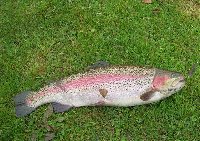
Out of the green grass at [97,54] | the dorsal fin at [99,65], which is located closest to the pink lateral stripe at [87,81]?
the dorsal fin at [99,65]

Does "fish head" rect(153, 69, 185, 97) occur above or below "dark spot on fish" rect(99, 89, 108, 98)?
above

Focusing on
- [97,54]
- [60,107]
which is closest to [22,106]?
[60,107]

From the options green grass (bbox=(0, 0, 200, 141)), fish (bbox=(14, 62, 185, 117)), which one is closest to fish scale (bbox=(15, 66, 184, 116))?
fish (bbox=(14, 62, 185, 117))

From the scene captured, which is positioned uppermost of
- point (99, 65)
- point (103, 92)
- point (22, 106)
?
point (99, 65)

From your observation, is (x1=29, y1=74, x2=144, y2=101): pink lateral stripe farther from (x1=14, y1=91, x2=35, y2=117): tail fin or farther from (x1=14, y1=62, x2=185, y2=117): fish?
(x1=14, y1=91, x2=35, y2=117): tail fin

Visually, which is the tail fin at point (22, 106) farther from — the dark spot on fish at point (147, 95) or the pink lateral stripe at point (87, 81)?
the dark spot on fish at point (147, 95)

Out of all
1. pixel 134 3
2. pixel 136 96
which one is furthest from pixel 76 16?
pixel 136 96

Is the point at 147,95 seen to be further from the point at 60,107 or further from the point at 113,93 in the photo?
the point at 60,107
